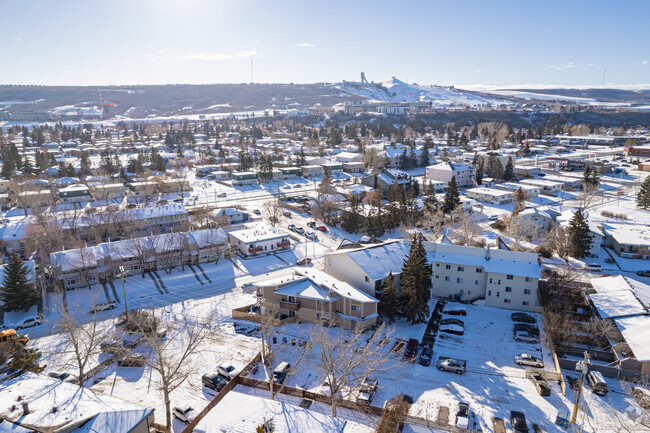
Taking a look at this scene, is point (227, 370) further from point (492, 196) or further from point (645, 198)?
point (645, 198)

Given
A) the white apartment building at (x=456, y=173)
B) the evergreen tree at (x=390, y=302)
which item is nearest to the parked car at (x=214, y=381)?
the evergreen tree at (x=390, y=302)

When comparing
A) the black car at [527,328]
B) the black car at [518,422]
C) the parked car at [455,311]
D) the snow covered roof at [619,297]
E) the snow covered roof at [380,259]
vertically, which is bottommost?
the parked car at [455,311]

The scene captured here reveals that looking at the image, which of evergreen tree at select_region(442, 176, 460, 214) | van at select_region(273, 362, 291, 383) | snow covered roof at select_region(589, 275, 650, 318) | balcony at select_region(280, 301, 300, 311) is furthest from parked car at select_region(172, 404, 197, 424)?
evergreen tree at select_region(442, 176, 460, 214)

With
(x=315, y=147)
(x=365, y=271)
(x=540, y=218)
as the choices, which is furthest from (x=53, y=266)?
(x=315, y=147)

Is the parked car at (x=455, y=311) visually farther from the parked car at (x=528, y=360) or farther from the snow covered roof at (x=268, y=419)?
the snow covered roof at (x=268, y=419)

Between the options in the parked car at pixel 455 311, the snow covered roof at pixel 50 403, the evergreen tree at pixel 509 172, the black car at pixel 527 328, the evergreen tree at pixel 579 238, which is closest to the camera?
the snow covered roof at pixel 50 403

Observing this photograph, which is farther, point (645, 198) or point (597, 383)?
point (645, 198)

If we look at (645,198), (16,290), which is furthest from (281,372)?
(645,198)

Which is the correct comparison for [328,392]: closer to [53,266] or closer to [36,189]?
[53,266]
